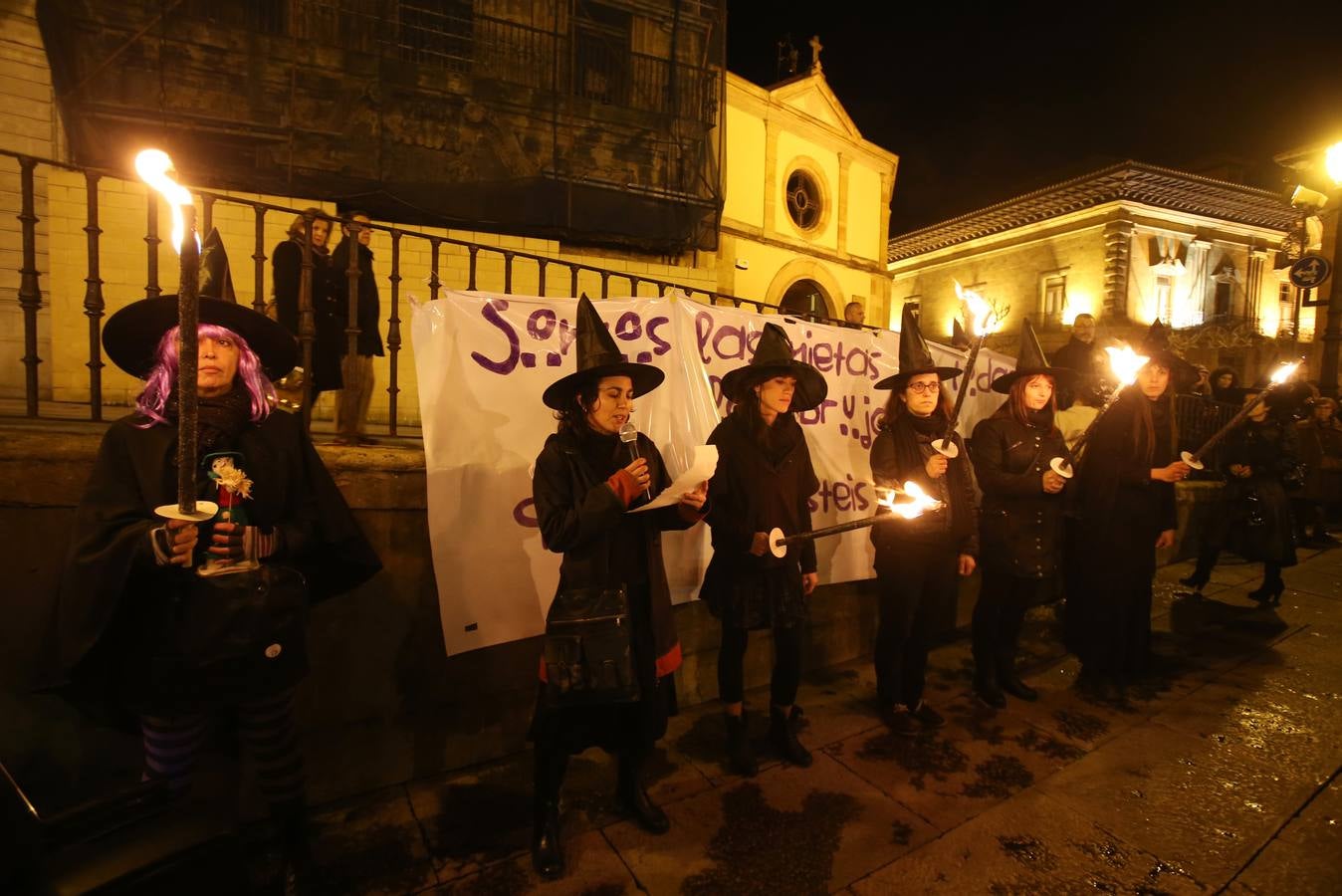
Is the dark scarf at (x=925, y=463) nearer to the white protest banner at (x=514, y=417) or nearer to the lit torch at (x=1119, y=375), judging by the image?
the lit torch at (x=1119, y=375)

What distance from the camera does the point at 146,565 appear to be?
193 centimetres

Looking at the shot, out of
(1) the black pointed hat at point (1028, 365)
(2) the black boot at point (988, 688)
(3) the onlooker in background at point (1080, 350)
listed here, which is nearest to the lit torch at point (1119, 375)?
(1) the black pointed hat at point (1028, 365)

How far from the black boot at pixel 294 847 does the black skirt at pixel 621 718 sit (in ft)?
2.89

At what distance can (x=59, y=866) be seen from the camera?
52.6 inches

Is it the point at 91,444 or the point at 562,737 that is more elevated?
the point at 91,444

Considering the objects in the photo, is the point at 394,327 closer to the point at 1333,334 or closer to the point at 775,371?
the point at 775,371

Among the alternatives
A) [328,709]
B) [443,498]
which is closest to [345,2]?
[443,498]

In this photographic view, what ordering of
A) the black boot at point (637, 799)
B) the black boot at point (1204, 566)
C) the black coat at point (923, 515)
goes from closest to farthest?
the black boot at point (637, 799)
the black coat at point (923, 515)
the black boot at point (1204, 566)

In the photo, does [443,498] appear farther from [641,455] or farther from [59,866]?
[59,866]

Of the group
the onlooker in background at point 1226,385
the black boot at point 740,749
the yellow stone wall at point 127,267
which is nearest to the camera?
the black boot at point 740,749

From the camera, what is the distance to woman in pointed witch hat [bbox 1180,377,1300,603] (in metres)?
6.10

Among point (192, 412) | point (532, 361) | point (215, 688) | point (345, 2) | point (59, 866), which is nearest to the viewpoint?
point (59, 866)

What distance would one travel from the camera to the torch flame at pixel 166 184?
1619 mm

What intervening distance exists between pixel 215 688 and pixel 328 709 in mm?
1054
